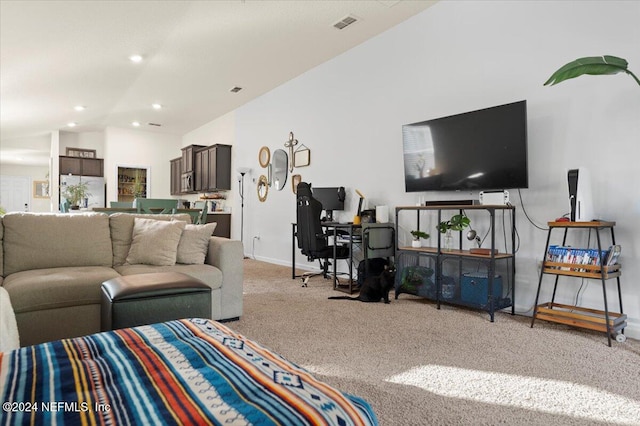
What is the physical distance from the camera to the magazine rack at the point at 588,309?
255cm

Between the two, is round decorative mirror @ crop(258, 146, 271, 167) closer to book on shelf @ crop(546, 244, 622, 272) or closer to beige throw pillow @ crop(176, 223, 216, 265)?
beige throw pillow @ crop(176, 223, 216, 265)

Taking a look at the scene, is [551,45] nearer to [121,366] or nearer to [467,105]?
[467,105]

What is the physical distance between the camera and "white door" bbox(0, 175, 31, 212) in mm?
13156

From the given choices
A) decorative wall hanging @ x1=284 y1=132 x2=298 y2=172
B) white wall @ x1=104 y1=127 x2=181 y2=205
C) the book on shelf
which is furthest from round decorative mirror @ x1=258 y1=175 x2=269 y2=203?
the book on shelf

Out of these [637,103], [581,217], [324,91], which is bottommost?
[581,217]

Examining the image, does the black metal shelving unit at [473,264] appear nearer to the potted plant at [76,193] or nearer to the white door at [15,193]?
the potted plant at [76,193]

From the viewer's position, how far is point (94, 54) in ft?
16.4

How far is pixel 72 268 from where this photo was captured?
9.35 ft

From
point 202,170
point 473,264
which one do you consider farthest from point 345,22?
point 202,170

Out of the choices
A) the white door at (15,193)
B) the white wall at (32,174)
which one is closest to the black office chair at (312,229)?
the white wall at (32,174)

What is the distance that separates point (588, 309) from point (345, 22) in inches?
144

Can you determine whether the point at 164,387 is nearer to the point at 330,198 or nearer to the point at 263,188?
the point at 330,198

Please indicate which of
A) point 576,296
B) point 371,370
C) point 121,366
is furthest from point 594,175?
point 121,366

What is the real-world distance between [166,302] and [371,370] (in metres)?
1.17
